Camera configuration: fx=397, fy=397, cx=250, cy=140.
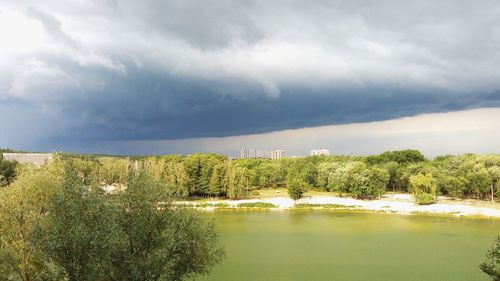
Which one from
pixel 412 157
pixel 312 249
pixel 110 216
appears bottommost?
pixel 312 249

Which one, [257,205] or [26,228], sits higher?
[26,228]

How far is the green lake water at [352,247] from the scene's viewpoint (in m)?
42.9

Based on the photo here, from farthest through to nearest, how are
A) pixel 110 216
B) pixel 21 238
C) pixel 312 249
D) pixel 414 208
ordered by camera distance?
pixel 414 208 < pixel 312 249 < pixel 21 238 < pixel 110 216

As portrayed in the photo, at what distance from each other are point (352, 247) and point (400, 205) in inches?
2022

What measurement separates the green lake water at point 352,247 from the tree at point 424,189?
14343 mm

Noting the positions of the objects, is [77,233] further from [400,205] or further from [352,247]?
[400,205]

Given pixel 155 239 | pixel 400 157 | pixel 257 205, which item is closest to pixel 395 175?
pixel 400 157

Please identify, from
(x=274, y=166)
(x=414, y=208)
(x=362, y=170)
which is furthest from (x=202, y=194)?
(x=414, y=208)

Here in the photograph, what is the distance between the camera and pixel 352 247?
57.0 metres

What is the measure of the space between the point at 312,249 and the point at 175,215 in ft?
108

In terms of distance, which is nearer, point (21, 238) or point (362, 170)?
point (21, 238)

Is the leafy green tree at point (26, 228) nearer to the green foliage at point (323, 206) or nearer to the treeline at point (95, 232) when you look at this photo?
the treeline at point (95, 232)

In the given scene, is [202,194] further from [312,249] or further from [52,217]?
[52,217]

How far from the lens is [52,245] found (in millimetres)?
21094
